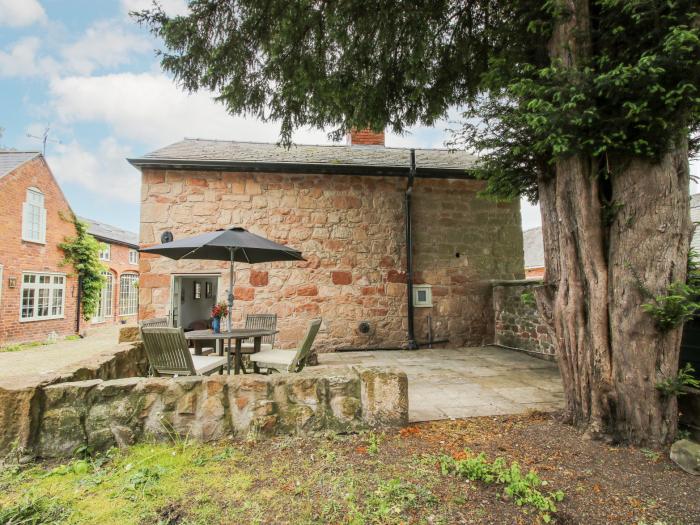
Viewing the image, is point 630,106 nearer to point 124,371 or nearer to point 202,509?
point 202,509

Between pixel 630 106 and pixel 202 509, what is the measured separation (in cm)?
349

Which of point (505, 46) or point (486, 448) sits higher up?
point (505, 46)

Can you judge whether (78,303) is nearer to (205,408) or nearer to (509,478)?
(205,408)

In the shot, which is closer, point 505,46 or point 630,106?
point 630,106

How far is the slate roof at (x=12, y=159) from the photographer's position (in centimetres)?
1191

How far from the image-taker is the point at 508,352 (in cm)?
628

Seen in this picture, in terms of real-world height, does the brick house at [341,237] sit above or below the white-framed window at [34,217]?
below

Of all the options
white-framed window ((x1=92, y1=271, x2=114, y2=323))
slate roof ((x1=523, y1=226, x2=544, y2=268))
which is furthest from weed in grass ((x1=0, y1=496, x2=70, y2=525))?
slate roof ((x1=523, y1=226, x2=544, y2=268))

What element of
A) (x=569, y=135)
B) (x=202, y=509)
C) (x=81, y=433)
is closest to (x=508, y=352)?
(x=569, y=135)

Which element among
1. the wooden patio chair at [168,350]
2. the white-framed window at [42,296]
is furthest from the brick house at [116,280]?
the wooden patio chair at [168,350]

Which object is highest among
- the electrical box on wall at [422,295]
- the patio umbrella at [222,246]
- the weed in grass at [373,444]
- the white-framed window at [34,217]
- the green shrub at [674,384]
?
the white-framed window at [34,217]

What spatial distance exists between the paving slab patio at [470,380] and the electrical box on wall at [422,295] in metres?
0.95

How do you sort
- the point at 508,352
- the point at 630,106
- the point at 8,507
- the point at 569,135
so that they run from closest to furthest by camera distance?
the point at 8,507
the point at 630,106
the point at 569,135
the point at 508,352

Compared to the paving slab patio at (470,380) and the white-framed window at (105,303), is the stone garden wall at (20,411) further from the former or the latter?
the white-framed window at (105,303)
